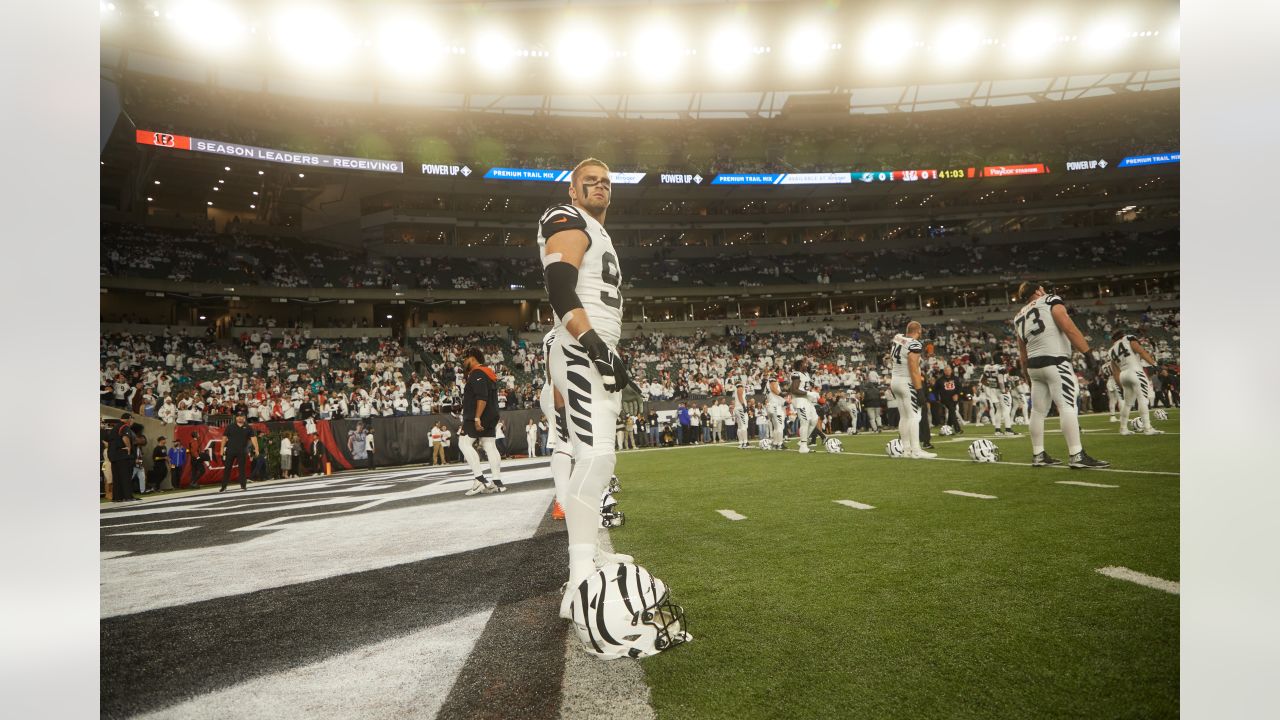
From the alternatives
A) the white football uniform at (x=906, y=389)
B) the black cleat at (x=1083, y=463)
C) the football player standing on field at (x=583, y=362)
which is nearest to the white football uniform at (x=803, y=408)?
the white football uniform at (x=906, y=389)

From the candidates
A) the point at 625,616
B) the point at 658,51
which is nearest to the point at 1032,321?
the point at 625,616

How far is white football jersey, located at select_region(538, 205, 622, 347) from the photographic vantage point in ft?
10.0

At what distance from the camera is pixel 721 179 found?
36.3 metres

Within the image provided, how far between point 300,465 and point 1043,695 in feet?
60.2

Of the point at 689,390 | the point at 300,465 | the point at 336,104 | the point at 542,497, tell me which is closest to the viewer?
the point at 542,497

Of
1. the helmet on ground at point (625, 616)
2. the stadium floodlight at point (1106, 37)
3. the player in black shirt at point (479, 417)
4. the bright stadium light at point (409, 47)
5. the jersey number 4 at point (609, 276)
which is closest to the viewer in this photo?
the helmet on ground at point (625, 616)

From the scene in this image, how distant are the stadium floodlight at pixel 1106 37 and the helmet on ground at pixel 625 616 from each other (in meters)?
37.6

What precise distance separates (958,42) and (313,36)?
1148 inches

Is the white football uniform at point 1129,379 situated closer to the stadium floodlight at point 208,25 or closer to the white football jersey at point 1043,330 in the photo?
the white football jersey at point 1043,330

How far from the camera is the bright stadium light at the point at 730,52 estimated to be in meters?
27.1

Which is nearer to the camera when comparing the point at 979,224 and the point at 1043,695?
the point at 1043,695

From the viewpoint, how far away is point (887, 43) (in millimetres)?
28344
